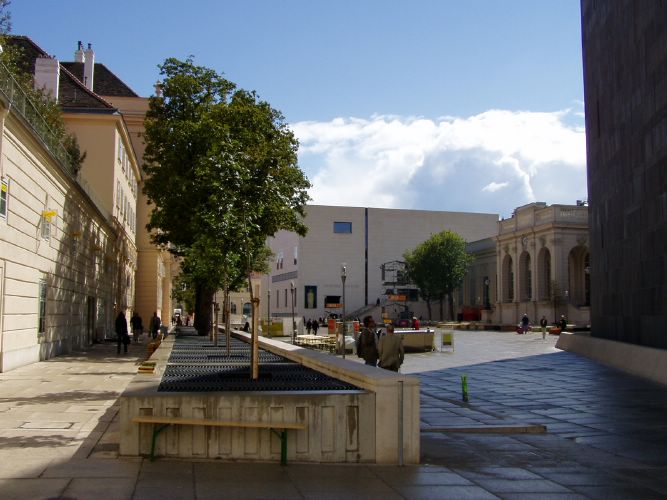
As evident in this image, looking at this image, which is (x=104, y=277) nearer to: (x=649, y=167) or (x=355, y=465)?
(x=649, y=167)

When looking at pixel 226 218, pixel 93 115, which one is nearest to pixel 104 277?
pixel 93 115

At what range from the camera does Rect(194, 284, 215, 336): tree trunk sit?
3584cm

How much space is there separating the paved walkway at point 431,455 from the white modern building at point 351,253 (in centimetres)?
8353

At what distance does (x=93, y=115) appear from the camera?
38906 mm

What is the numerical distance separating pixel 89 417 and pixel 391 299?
90429mm

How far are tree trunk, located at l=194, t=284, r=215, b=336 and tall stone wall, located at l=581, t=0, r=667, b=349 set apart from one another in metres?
17.1

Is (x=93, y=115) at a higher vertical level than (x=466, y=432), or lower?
higher

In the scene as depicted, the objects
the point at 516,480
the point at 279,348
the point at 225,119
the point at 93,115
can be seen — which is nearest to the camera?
the point at 516,480

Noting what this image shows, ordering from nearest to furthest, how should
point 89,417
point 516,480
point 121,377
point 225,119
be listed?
point 516,480 < point 89,417 < point 121,377 < point 225,119

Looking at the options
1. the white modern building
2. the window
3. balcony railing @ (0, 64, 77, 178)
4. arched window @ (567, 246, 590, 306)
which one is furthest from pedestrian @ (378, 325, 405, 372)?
the window

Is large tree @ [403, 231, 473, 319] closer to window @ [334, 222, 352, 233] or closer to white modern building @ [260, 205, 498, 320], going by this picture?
white modern building @ [260, 205, 498, 320]

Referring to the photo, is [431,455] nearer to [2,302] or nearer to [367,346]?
[367,346]

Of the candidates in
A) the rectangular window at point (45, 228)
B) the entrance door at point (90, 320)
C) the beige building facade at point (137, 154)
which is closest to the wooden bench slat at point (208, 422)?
the rectangular window at point (45, 228)

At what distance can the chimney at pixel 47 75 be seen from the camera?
3706cm
